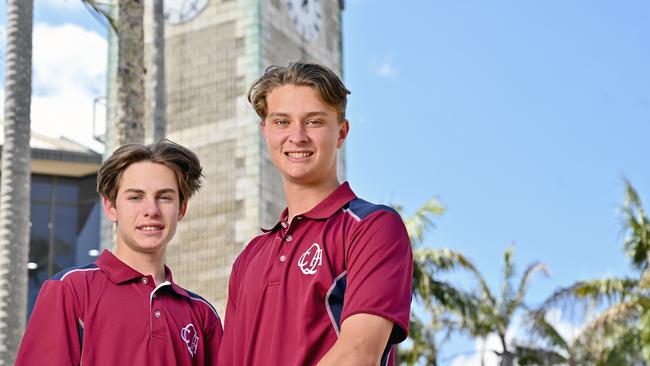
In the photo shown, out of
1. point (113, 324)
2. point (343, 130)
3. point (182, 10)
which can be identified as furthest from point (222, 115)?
point (343, 130)

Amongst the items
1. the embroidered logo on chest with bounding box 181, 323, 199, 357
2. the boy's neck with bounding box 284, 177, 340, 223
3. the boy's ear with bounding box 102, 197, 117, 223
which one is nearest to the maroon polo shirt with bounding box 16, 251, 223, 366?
the embroidered logo on chest with bounding box 181, 323, 199, 357

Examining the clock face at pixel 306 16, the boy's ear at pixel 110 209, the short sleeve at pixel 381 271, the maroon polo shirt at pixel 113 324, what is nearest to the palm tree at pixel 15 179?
the boy's ear at pixel 110 209

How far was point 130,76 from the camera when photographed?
11.8m

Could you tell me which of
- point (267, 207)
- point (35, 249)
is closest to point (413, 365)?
point (267, 207)

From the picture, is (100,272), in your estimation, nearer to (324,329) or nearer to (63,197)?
(324,329)

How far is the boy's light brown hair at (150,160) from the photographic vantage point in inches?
165

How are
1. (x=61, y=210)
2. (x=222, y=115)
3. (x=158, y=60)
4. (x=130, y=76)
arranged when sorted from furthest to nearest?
(x=61, y=210)
(x=222, y=115)
(x=158, y=60)
(x=130, y=76)

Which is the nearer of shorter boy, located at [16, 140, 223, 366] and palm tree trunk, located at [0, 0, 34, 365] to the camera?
shorter boy, located at [16, 140, 223, 366]

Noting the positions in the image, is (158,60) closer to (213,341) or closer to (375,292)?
(213,341)

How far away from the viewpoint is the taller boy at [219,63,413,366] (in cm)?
315

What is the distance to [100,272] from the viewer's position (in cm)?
422

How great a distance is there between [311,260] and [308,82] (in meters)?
0.55

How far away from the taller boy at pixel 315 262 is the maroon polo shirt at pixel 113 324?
50 centimetres

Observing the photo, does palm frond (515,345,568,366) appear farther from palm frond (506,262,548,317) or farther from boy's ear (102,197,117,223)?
boy's ear (102,197,117,223)
